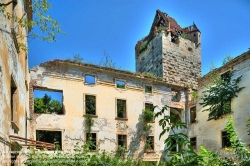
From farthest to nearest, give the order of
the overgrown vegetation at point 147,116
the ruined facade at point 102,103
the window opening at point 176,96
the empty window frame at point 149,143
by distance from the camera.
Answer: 1. the window opening at point 176,96
2. the overgrown vegetation at point 147,116
3. the empty window frame at point 149,143
4. the ruined facade at point 102,103

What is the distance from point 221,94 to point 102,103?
8526 millimetres

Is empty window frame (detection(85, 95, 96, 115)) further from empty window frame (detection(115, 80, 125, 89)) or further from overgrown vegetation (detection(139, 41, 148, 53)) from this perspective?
overgrown vegetation (detection(139, 41, 148, 53))

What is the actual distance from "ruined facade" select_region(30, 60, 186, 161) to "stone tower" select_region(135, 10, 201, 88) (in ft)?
10.2

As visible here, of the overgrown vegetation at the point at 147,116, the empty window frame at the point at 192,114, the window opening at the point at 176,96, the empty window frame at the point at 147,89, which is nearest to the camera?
the overgrown vegetation at the point at 147,116

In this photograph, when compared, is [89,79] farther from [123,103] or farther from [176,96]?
[176,96]

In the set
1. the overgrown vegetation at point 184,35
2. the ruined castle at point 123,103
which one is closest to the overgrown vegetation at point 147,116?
the ruined castle at point 123,103

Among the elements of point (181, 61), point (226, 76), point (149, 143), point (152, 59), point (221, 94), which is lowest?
point (149, 143)

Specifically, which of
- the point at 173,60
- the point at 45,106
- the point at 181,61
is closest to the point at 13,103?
the point at 45,106

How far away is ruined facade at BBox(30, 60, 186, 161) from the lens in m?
16.5

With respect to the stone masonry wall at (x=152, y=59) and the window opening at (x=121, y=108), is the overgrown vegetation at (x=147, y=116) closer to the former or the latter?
the window opening at (x=121, y=108)

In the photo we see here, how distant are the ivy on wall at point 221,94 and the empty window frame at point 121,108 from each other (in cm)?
626

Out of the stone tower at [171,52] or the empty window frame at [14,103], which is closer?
the empty window frame at [14,103]

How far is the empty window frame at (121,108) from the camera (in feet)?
63.8

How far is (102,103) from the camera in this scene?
18.4 metres
